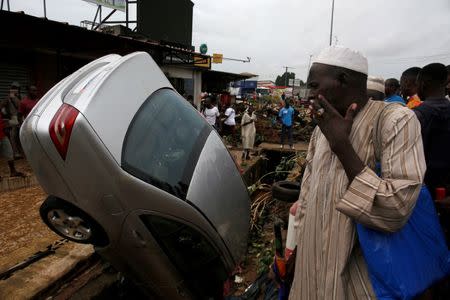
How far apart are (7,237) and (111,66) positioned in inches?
121

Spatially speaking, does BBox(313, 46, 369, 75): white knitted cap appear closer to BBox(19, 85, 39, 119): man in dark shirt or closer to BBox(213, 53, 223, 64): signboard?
BBox(19, 85, 39, 119): man in dark shirt

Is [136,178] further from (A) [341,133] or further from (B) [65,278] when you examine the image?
(B) [65,278]

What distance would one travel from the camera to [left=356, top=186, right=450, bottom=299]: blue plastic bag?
1.20 m

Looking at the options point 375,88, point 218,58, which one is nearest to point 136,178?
point 375,88

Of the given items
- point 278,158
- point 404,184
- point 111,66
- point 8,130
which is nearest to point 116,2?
point 8,130

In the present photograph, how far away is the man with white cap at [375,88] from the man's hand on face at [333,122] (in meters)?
2.13

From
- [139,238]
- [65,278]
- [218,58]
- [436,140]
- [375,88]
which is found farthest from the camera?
[218,58]

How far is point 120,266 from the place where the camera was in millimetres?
1967

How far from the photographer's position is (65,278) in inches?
113

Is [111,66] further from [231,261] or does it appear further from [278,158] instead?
[278,158]

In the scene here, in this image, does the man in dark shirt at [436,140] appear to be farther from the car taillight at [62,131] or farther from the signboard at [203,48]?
the signboard at [203,48]

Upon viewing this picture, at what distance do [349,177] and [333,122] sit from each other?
225mm

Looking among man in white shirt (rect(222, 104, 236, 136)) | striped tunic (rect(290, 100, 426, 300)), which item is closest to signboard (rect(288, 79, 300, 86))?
man in white shirt (rect(222, 104, 236, 136))

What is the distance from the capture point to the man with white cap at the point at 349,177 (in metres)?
1.17
